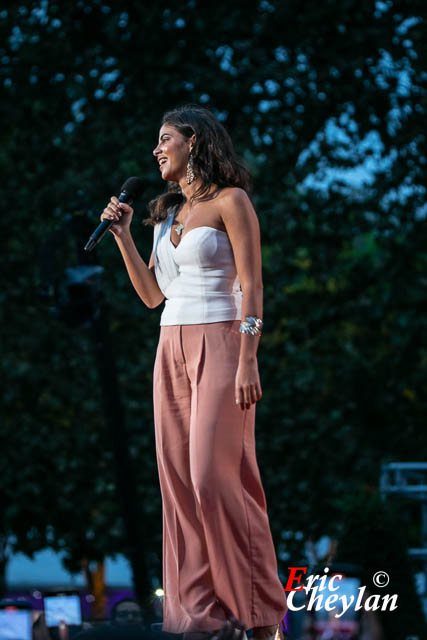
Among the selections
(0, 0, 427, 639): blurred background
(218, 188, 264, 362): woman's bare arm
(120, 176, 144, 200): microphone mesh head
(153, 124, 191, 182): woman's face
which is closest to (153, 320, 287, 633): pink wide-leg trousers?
(218, 188, 264, 362): woman's bare arm

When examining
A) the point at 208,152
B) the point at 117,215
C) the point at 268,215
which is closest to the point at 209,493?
the point at 117,215

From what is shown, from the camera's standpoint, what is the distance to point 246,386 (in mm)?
2725

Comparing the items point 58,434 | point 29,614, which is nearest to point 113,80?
point 58,434

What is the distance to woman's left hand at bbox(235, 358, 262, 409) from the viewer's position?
2729 mm

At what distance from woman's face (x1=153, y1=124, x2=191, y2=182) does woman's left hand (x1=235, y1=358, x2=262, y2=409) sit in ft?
2.35

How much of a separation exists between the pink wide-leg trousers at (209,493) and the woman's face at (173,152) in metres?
0.53

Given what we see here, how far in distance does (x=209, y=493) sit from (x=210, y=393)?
307 millimetres

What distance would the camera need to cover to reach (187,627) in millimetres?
2641

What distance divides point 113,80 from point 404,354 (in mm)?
4057

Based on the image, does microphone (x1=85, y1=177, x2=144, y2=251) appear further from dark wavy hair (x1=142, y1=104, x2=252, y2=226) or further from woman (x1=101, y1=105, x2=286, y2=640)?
dark wavy hair (x1=142, y1=104, x2=252, y2=226)

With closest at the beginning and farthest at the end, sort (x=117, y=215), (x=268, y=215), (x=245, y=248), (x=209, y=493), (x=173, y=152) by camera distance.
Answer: (x=209, y=493)
(x=245, y=248)
(x=173, y=152)
(x=117, y=215)
(x=268, y=215)

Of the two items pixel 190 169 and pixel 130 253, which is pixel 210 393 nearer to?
pixel 130 253

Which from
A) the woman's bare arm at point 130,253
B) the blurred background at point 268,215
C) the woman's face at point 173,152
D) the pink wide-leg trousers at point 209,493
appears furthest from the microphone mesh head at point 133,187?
the blurred background at point 268,215

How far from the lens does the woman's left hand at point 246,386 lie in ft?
8.95
